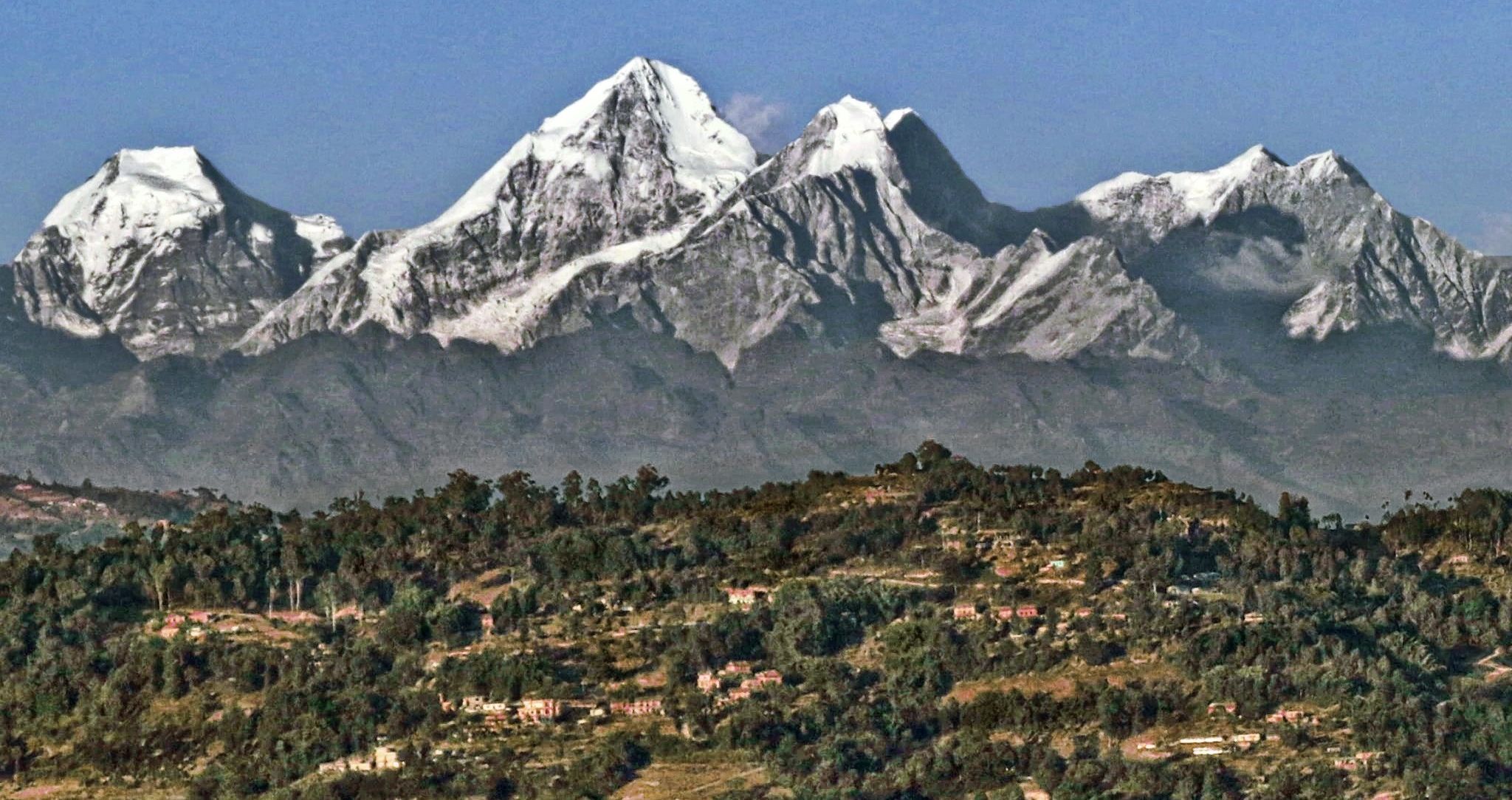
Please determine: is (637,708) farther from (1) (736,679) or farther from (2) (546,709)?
(1) (736,679)

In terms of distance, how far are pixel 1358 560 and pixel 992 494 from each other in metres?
16.8

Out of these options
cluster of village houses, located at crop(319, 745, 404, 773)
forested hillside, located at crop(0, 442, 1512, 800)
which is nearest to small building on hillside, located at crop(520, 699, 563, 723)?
forested hillside, located at crop(0, 442, 1512, 800)

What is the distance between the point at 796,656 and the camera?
170625mm

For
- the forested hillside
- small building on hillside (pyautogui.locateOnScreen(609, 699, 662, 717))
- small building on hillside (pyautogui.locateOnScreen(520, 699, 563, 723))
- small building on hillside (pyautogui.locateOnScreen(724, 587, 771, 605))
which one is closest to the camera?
the forested hillside

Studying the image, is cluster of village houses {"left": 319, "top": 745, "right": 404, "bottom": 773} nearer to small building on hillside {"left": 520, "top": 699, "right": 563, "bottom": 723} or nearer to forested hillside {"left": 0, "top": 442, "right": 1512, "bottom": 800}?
forested hillside {"left": 0, "top": 442, "right": 1512, "bottom": 800}

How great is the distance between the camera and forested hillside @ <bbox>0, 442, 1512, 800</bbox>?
524ft

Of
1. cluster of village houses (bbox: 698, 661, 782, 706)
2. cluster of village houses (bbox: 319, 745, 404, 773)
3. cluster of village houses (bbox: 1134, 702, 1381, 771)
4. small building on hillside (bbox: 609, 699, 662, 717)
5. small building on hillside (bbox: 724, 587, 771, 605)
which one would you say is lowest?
cluster of village houses (bbox: 1134, 702, 1381, 771)

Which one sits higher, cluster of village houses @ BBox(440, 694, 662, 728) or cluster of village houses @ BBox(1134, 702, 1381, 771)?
cluster of village houses @ BBox(440, 694, 662, 728)

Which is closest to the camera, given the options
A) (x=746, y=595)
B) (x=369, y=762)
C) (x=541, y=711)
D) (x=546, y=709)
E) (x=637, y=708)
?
(x=369, y=762)

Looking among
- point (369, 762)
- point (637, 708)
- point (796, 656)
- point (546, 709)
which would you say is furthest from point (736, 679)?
point (369, 762)

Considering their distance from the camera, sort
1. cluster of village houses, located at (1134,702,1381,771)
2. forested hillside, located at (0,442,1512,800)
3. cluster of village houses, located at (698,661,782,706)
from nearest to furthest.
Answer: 1. cluster of village houses, located at (1134,702,1381,771)
2. forested hillside, located at (0,442,1512,800)
3. cluster of village houses, located at (698,661,782,706)

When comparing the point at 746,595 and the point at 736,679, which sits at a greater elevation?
the point at 746,595

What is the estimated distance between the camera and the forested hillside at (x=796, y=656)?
15962cm

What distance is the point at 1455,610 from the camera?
178m
